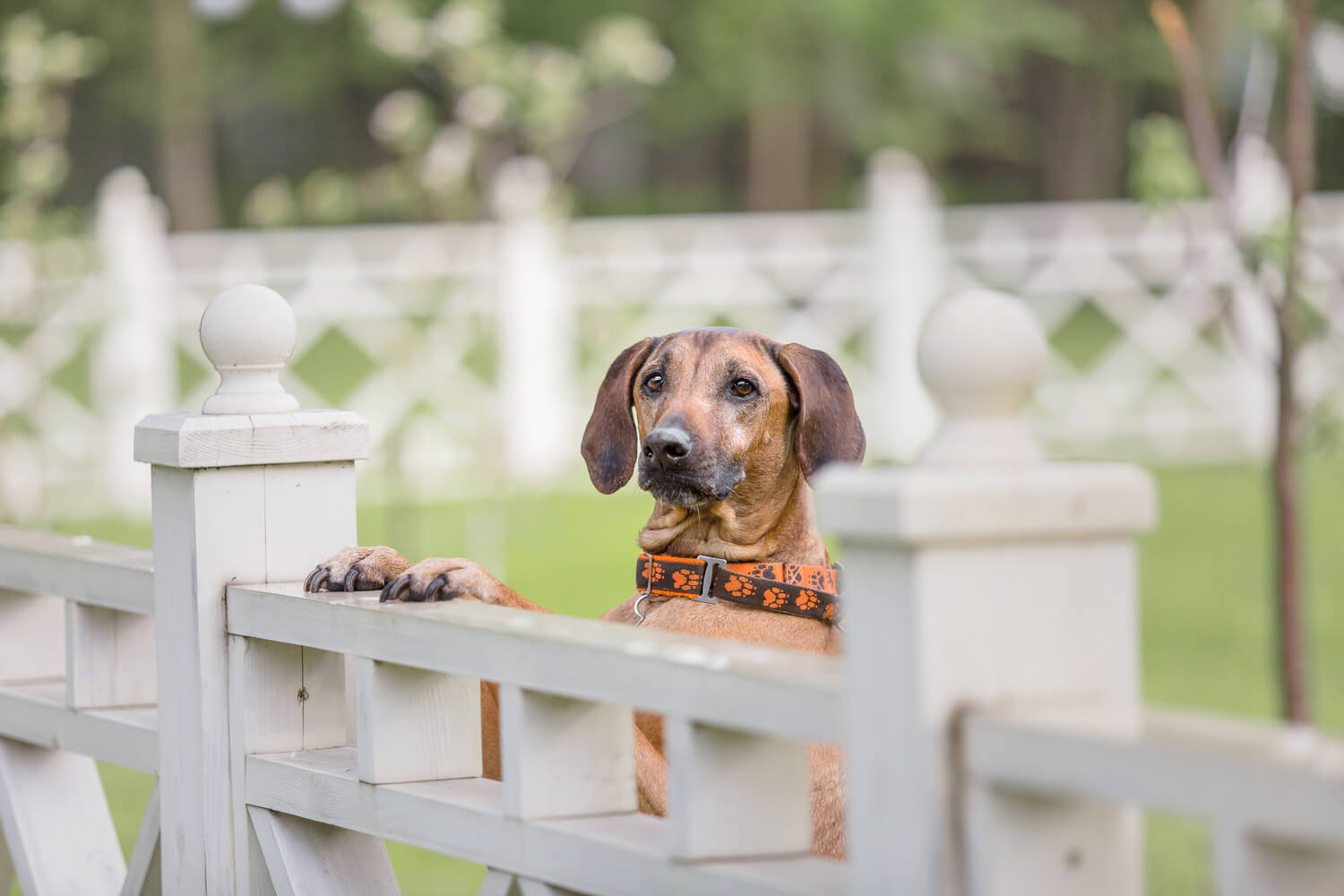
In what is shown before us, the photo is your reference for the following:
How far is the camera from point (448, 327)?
1064 cm

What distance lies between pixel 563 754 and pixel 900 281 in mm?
9741

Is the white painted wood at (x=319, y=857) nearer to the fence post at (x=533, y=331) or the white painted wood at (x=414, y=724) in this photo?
the white painted wood at (x=414, y=724)

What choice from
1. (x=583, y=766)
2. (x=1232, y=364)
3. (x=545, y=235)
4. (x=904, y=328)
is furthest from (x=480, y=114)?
(x=583, y=766)

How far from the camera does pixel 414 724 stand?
2.01 metres

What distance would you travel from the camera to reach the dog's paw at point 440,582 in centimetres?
210

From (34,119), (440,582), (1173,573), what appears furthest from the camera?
(34,119)

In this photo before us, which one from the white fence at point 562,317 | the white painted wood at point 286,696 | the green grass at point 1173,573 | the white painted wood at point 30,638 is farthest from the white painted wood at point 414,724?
the white fence at point 562,317

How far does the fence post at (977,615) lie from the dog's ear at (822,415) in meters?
1.50

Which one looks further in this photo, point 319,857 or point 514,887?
point 319,857

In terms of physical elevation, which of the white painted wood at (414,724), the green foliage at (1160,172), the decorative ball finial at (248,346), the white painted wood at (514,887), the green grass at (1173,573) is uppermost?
the green foliage at (1160,172)

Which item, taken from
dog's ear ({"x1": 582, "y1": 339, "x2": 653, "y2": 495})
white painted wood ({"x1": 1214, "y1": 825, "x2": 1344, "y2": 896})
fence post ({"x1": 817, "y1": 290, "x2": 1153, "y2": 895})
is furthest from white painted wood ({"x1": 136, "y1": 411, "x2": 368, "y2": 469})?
white painted wood ({"x1": 1214, "y1": 825, "x2": 1344, "y2": 896})

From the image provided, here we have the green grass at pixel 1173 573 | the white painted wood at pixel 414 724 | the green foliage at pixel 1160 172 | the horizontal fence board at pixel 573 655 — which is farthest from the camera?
the green grass at pixel 1173 573

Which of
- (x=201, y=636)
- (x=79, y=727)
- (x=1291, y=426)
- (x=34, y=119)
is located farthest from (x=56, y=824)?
(x=34, y=119)

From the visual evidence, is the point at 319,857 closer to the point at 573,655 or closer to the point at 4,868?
the point at 573,655
